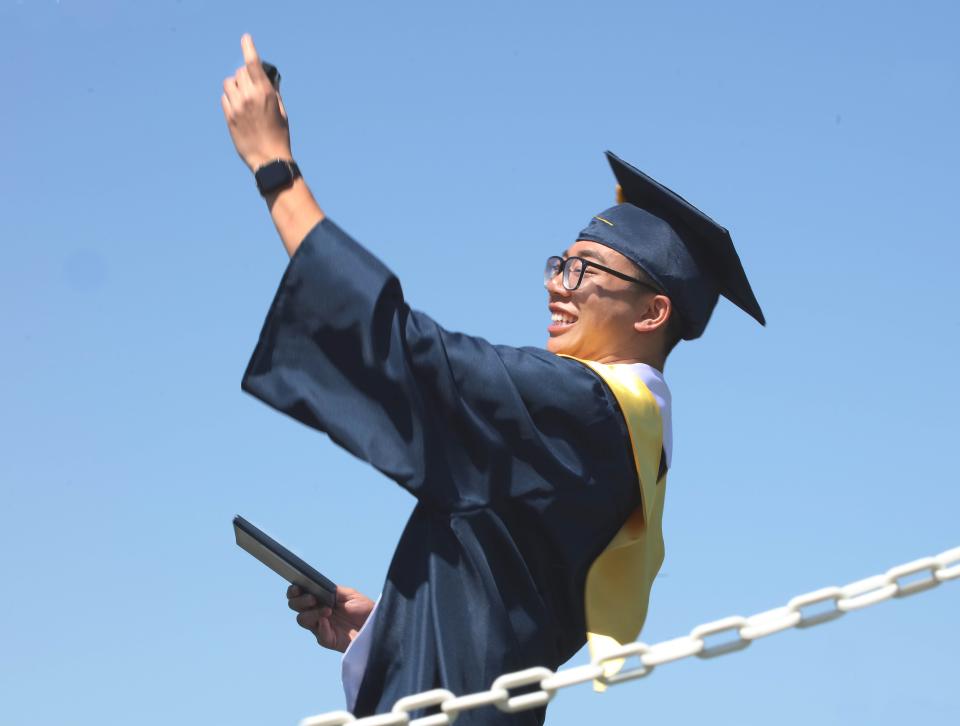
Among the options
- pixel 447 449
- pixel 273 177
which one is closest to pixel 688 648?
pixel 447 449

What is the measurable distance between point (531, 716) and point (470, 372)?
102 centimetres

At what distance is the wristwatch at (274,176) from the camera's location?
13.0 feet

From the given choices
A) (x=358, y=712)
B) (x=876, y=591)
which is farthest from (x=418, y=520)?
(x=876, y=591)

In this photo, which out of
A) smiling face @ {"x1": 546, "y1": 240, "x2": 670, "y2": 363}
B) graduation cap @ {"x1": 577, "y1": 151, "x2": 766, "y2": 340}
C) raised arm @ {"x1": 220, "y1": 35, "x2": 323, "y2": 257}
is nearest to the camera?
raised arm @ {"x1": 220, "y1": 35, "x2": 323, "y2": 257}

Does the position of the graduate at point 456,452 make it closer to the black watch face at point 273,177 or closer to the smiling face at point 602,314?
the black watch face at point 273,177

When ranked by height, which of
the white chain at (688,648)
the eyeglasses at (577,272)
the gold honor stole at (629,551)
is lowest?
the white chain at (688,648)

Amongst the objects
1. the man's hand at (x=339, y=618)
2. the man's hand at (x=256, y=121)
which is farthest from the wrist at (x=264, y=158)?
the man's hand at (x=339, y=618)

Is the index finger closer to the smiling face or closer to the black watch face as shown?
the black watch face

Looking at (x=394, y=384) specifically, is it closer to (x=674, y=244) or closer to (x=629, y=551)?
(x=629, y=551)

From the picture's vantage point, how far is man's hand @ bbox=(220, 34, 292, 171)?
4.01m

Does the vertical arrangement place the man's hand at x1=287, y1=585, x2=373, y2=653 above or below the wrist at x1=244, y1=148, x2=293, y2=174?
below

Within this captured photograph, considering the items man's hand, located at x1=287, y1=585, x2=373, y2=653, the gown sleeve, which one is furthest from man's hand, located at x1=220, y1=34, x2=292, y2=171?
man's hand, located at x1=287, y1=585, x2=373, y2=653

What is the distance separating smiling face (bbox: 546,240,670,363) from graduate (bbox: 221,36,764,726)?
313 mm

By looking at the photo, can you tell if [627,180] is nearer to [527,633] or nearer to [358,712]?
[527,633]
